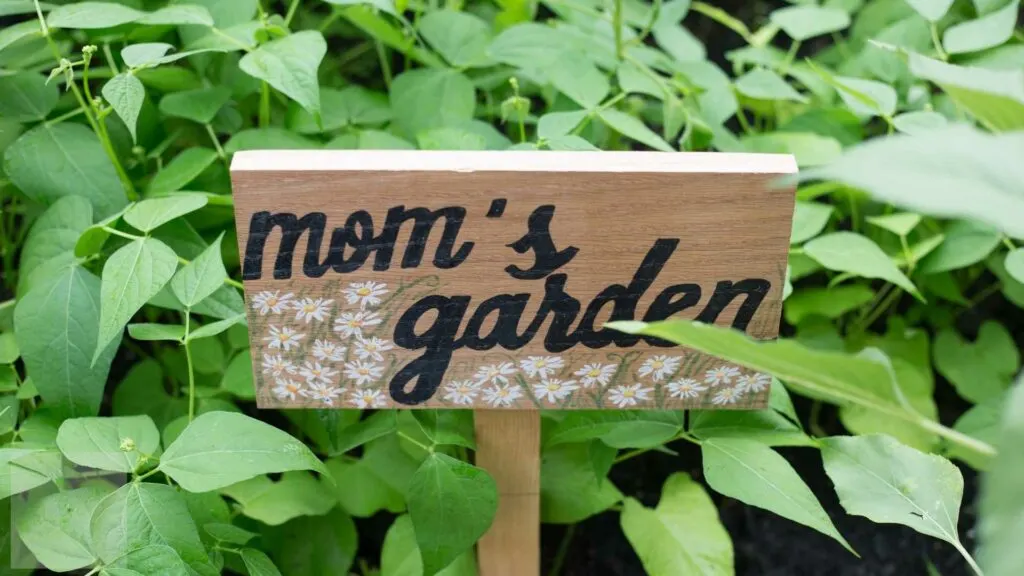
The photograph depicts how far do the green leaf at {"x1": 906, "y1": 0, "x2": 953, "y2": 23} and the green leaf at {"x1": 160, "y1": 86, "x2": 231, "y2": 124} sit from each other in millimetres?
582

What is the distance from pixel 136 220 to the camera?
63cm

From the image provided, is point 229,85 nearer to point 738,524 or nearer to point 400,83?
point 400,83

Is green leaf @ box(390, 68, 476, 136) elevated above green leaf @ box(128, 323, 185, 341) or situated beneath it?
elevated above

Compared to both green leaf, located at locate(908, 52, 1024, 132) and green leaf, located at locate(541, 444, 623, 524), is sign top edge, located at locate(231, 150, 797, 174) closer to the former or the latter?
green leaf, located at locate(908, 52, 1024, 132)

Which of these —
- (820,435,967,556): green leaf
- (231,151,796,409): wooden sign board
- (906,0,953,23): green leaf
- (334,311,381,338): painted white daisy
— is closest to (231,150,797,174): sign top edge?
(231,151,796,409): wooden sign board

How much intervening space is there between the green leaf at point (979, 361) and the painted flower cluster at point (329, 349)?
0.62 metres

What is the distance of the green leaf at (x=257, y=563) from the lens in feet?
2.04

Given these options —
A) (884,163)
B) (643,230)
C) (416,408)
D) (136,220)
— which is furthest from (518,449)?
(884,163)

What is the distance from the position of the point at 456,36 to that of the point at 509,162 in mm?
329

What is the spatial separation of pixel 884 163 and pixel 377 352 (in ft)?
1.29

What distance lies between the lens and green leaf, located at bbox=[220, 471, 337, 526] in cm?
70

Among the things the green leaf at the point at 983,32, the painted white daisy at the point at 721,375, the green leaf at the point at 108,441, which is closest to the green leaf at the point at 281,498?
the green leaf at the point at 108,441

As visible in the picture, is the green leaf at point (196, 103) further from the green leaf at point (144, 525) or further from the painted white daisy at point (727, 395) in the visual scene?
the painted white daisy at point (727, 395)

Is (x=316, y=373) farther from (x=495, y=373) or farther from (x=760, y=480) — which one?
(x=760, y=480)
